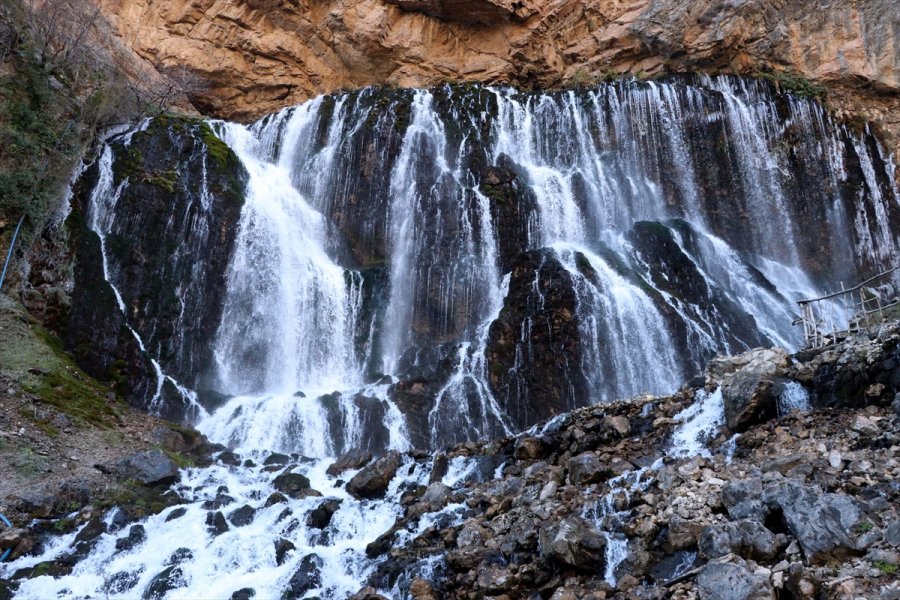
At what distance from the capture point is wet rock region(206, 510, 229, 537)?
449 inches

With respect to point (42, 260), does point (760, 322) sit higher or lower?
lower

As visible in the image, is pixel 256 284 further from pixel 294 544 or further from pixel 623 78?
pixel 623 78

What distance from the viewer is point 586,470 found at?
10039mm

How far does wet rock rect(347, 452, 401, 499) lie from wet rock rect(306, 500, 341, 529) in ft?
2.72

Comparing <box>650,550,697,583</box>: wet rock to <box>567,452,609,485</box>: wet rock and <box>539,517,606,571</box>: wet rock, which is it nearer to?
<box>539,517,606,571</box>: wet rock

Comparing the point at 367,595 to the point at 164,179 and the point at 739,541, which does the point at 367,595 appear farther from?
the point at 164,179

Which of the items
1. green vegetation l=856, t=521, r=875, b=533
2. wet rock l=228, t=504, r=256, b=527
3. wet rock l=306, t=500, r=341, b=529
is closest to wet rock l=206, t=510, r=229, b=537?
wet rock l=228, t=504, r=256, b=527

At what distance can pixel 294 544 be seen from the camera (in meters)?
10.9

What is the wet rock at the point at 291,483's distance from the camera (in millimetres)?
13250

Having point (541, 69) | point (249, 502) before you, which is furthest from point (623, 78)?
point (249, 502)

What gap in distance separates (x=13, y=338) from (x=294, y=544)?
31.3ft

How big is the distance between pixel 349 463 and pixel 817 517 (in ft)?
32.6

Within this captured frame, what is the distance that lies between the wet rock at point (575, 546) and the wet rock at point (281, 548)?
14.8ft

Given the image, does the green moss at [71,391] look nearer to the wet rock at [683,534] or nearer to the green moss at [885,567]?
the wet rock at [683,534]
